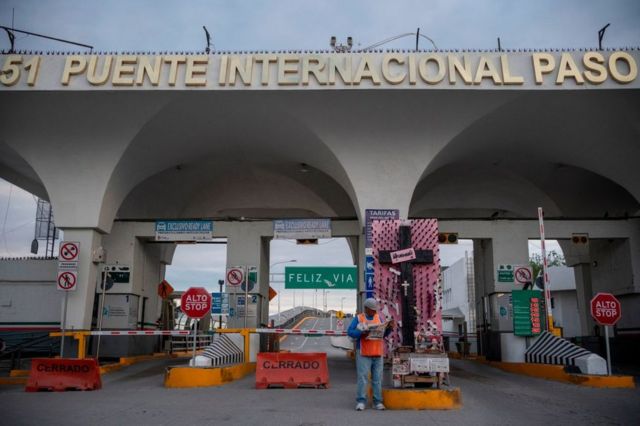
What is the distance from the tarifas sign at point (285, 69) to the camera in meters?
15.0

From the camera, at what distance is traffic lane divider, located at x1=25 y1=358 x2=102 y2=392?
37.7ft

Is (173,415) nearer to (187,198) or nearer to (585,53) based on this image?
(585,53)

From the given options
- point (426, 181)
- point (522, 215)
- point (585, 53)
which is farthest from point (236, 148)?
point (522, 215)

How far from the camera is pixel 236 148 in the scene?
2047cm

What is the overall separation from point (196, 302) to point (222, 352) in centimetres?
284

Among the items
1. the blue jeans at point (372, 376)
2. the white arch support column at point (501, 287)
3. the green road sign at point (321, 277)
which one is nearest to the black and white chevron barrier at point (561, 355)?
the white arch support column at point (501, 287)

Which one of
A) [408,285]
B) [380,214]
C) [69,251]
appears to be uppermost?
[380,214]

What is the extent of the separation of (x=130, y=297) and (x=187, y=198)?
6810 mm

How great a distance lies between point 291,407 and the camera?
865cm

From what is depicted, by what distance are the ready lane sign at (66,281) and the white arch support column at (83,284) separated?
0.84 metres

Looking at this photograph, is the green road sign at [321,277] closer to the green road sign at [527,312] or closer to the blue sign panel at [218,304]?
the blue sign panel at [218,304]

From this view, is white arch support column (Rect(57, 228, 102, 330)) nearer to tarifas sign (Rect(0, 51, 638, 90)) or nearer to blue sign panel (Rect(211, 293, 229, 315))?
tarifas sign (Rect(0, 51, 638, 90))

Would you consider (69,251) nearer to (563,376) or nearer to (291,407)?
(291,407)

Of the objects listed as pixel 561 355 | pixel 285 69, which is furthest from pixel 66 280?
pixel 561 355
